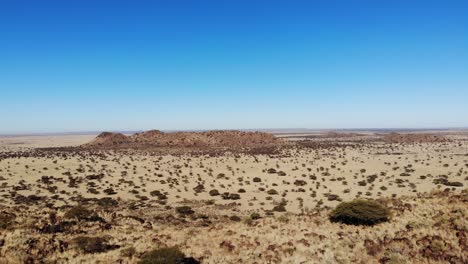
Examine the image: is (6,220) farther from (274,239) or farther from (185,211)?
(274,239)

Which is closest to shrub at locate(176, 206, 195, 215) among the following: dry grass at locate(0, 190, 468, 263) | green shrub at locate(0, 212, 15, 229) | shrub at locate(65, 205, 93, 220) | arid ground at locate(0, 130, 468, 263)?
arid ground at locate(0, 130, 468, 263)

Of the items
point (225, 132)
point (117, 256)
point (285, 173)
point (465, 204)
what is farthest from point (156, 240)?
point (225, 132)

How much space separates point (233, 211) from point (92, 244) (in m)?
14.9

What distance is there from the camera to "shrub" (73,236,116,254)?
17.1 meters

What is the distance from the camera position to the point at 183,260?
601 inches

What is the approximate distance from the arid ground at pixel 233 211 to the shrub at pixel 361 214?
0.61 meters

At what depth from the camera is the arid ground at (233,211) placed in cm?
1656

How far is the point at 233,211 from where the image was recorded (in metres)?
30.5

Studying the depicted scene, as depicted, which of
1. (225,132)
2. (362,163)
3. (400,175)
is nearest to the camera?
(400,175)

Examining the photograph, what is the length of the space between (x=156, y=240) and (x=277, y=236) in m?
6.72

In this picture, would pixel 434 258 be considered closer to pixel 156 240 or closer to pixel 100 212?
pixel 156 240

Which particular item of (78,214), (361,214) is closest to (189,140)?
(78,214)

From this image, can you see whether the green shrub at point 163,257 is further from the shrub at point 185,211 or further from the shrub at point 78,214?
the shrub at point 185,211

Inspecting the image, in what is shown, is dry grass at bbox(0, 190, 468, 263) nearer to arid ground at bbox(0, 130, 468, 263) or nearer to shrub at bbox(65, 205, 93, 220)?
arid ground at bbox(0, 130, 468, 263)
